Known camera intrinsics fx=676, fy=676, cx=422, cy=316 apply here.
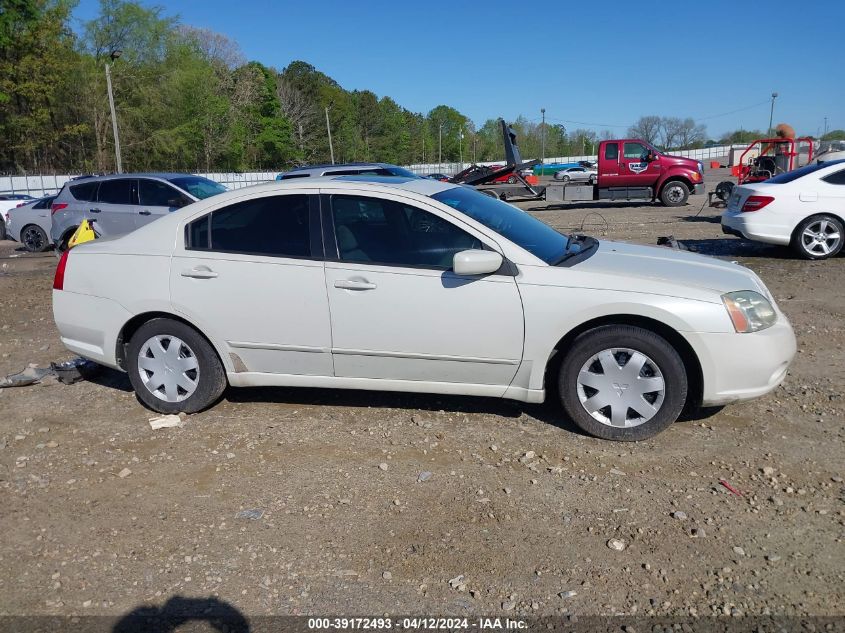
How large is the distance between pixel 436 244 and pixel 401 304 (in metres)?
0.44

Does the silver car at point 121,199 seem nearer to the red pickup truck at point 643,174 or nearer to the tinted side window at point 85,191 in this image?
the tinted side window at point 85,191

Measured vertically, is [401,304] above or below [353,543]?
above

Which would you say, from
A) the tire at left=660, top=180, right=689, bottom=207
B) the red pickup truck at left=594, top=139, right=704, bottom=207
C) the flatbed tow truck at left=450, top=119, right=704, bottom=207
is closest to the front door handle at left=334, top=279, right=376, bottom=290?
the flatbed tow truck at left=450, top=119, right=704, bottom=207

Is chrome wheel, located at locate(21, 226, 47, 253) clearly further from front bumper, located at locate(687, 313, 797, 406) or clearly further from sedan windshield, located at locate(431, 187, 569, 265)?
front bumper, located at locate(687, 313, 797, 406)

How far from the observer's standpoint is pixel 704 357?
3.95m

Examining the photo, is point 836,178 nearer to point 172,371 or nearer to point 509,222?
point 509,222

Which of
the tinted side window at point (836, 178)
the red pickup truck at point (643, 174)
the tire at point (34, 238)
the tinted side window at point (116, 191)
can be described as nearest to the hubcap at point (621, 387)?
the tinted side window at point (836, 178)

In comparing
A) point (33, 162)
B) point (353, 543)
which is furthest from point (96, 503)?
point (33, 162)

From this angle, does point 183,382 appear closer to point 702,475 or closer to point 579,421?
point 579,421

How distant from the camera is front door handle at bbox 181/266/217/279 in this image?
4.52 m

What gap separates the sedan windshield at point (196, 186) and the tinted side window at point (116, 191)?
2.71 ft

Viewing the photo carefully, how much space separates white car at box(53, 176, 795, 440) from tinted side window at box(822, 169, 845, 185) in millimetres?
6859

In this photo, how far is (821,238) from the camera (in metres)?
10.2

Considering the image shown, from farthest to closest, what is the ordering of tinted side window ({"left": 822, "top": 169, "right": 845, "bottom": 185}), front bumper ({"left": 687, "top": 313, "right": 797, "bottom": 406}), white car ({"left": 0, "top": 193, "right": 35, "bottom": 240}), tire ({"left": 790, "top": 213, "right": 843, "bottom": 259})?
white car ({"left": 0, "top": 193, "right": 35, "bottom": 240})
tire ({"left": 790, "top": 213, "right": 843, "bottom": 259})
tinted side window ({"left": 822, "top": 169, "right": 845, "bottom": 185})
front bumper ({"left": 687, "top": 313, "right": 797, "bottom": 406})
